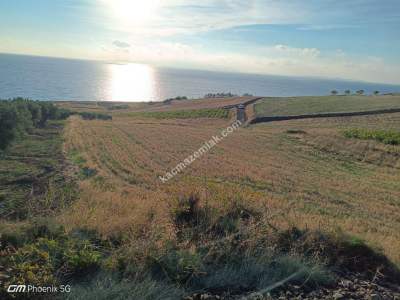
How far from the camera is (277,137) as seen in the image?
130ft

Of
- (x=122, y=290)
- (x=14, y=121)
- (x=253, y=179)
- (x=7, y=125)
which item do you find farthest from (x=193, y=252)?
(x=14, y=121)

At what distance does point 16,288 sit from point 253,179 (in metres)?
18.4

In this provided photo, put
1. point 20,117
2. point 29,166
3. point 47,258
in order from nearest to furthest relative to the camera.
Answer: point 47,258 < point 29,166 < point 20,117

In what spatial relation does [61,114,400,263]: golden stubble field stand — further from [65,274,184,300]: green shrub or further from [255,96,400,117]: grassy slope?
[255,96,400,117]: grassy slope

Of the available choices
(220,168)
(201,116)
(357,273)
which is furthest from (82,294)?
(201,116)

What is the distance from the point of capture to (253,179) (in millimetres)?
20656

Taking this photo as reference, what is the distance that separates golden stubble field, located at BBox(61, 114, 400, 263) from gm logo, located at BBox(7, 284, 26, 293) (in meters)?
1.78

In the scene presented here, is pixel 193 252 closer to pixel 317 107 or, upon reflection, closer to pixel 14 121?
pixel 14 121

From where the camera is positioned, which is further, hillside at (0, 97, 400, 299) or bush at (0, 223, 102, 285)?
hillside at (0, 97, 400, 299)

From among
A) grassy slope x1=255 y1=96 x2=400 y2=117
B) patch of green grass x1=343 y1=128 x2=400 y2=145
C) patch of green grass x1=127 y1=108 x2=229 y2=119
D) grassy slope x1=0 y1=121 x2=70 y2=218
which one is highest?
grassy slope x1=255 y1=96 x2=400 y2=117

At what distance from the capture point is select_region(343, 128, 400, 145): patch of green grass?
31870mm

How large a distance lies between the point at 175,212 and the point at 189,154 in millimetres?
24592

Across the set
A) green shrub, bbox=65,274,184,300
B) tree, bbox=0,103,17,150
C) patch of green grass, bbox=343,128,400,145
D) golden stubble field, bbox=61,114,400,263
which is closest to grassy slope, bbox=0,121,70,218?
tree, bbox=0,103,17,150

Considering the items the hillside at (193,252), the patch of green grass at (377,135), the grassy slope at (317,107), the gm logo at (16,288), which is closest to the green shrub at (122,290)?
the hillside at (193,252)
